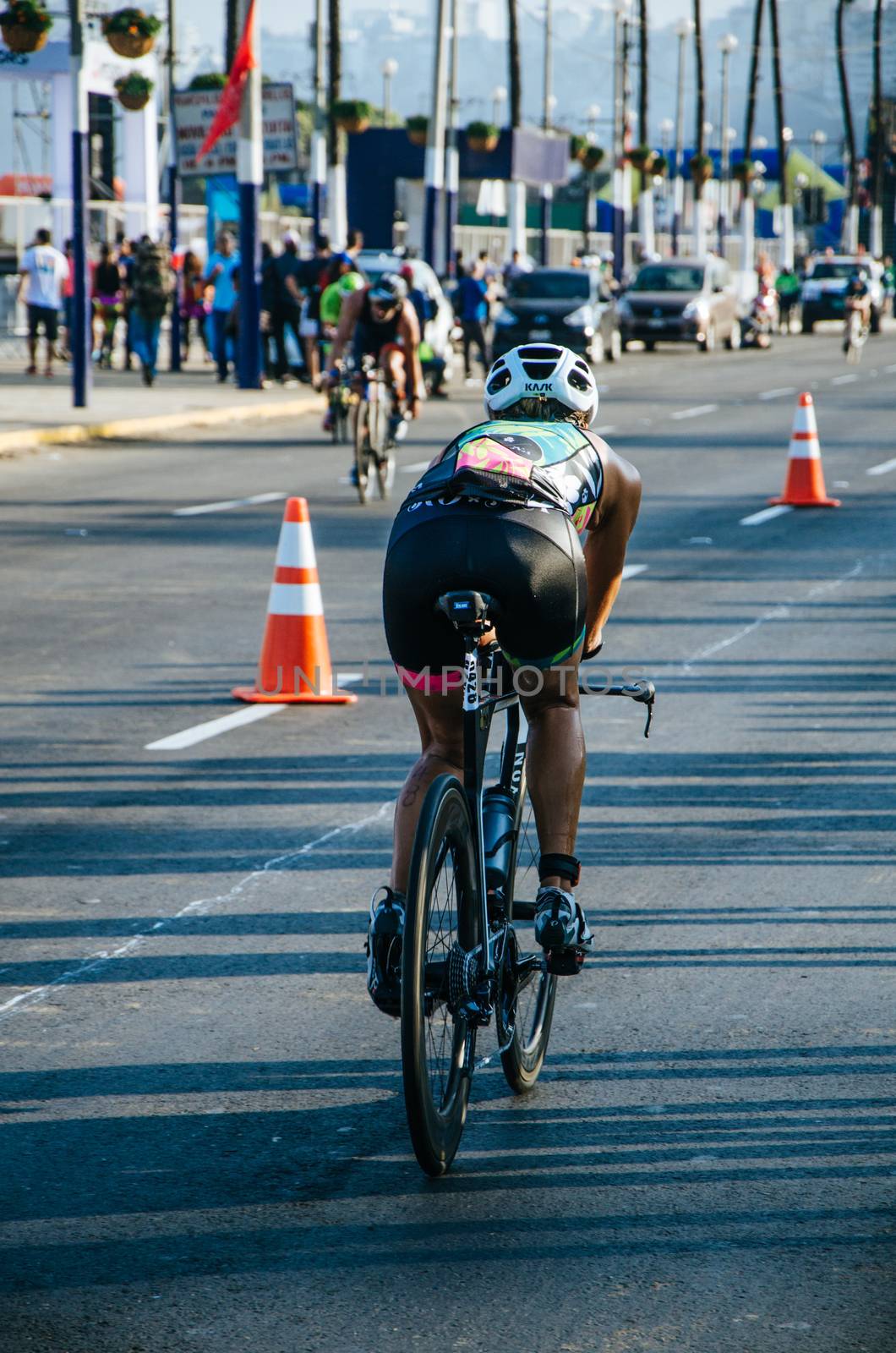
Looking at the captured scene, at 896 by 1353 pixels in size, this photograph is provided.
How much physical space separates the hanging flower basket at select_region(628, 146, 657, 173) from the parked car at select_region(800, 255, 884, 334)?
7.15 metres

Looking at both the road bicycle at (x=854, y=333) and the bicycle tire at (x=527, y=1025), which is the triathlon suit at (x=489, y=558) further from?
the road bicycle at (x=854, y=333)

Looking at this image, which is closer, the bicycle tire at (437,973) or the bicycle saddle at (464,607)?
the bicycle tire at (437,973)

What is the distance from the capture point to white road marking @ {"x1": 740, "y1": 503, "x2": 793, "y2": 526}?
1703cm

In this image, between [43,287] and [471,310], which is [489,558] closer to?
[43,287]

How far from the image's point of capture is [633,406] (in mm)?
30016

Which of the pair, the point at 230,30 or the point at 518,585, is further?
the point at 230,30

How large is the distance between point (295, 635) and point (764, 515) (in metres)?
8.48

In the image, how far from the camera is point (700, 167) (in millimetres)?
72438

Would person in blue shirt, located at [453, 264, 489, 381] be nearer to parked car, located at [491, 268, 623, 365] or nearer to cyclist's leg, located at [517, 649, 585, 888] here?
parked car, located at [491, 268, 623, 365]

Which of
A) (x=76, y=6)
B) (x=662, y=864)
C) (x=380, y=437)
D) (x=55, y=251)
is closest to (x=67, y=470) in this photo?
(x=380, y=437)

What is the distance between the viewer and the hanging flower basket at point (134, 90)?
32625 mm

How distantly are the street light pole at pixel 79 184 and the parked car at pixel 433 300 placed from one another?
19.9 ft

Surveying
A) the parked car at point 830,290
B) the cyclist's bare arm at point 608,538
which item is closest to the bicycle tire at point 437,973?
the cyclist's bare arm at point 608,538

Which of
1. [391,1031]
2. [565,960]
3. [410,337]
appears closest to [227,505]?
[410,337]
